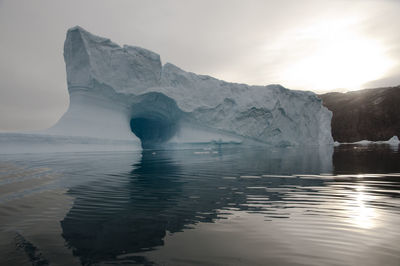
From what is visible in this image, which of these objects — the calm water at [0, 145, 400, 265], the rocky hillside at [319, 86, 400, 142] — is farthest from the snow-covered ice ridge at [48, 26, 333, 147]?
the rocky hillside at [319, 86, 400, 142]

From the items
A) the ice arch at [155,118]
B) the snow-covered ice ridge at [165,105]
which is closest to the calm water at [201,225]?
the snow-covered ice ridge at [165,105]

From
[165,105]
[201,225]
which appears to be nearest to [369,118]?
[165,105]

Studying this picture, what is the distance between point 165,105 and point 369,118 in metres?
80.0

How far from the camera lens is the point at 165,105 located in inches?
1085

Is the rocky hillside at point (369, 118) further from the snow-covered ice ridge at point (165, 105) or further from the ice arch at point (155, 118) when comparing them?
the ice arch at point (155, 118)

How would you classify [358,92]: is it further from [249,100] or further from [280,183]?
[280,183]

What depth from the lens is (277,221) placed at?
11.6 feet

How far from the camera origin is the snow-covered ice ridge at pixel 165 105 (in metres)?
23.1

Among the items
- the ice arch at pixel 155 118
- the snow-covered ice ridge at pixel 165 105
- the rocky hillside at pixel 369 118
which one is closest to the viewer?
the snow-covered ice ridge at pixel 165 105

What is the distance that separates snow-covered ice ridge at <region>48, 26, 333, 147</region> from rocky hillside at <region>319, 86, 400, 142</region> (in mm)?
50271

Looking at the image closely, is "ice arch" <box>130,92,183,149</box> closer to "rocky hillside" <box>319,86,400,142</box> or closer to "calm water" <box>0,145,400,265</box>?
"calm water" <box>0,145,400,265</box>

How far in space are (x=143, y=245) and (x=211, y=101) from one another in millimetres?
29220

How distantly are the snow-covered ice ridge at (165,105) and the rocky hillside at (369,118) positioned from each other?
165ft

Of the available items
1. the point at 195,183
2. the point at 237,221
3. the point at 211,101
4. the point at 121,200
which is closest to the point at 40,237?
the point at 121,200
